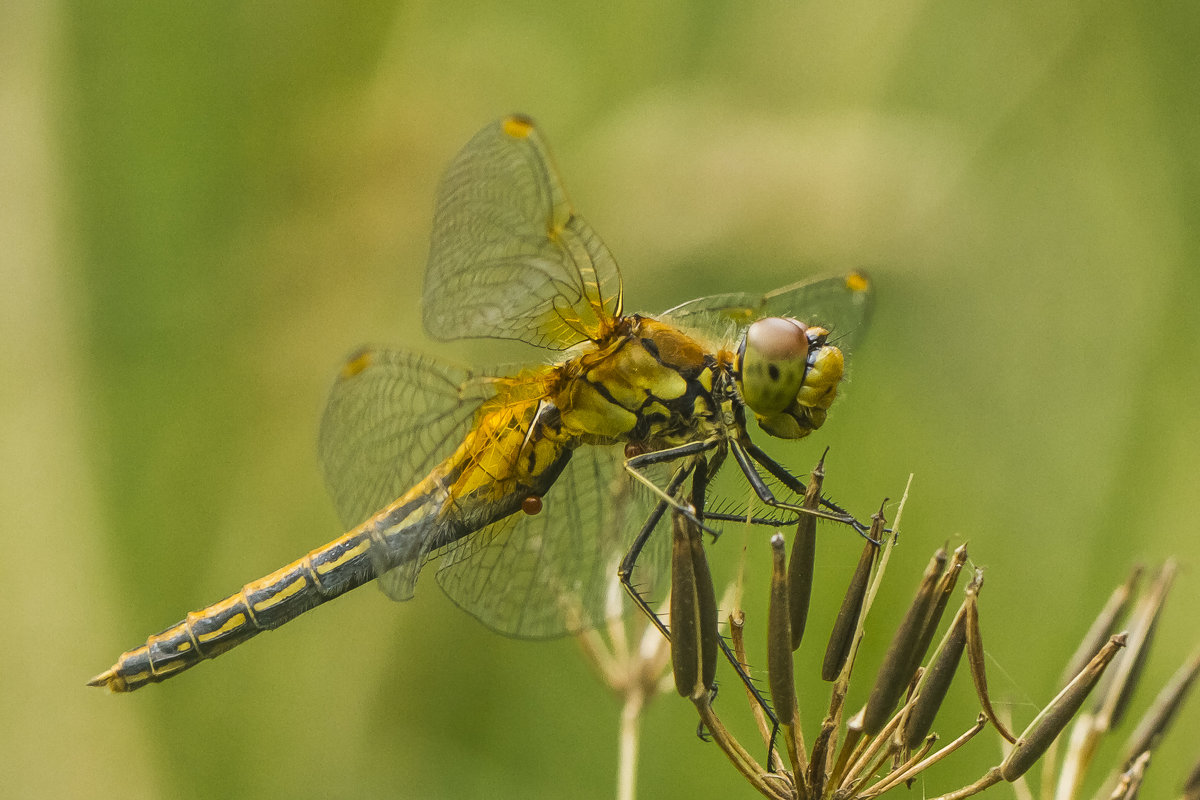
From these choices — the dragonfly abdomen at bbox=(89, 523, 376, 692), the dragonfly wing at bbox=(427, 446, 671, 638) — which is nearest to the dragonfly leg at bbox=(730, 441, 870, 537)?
the dragonfly wing at bbox=(427, 446, 671, 638)

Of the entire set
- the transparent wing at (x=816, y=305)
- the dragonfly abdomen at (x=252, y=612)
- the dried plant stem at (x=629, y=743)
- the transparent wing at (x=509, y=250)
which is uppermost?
the transparent wing at (x=509, y=250)

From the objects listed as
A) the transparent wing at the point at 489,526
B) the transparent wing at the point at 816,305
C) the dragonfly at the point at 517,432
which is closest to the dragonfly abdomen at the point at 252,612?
the dragonfly at the point at 517,432

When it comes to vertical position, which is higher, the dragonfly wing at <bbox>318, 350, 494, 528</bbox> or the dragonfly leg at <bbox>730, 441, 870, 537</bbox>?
the dragonfly wing at <bbox>318, 350, 494, 528</bbox>

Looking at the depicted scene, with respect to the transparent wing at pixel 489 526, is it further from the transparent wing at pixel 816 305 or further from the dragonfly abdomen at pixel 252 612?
the transparent wing at pixel 816 305

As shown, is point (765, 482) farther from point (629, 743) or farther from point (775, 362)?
point (629, 743)

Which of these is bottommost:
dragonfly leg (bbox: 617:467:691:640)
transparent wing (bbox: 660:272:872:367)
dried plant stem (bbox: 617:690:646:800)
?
dried plant stem (bbox: 617:690:646:800)

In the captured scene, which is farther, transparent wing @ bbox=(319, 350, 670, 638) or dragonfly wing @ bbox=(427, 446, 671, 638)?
dragonfly wing @ bbox=(427, 446, 671, 638)

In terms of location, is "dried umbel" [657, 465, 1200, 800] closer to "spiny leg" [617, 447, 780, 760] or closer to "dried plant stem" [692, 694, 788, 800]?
"dried plant stem" [692, 694, 788, 800]
